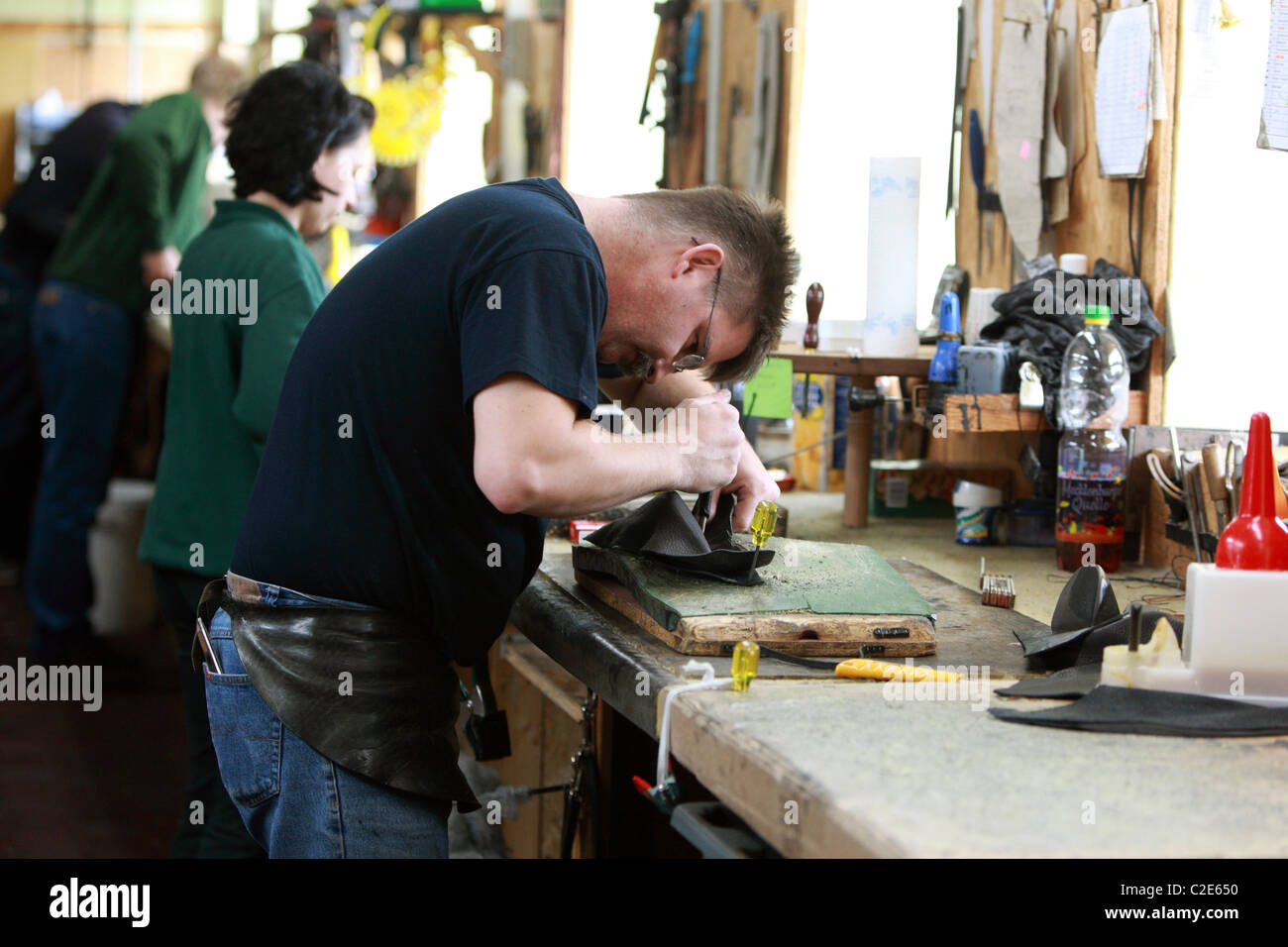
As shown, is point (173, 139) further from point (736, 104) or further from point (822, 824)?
point (822, 824)

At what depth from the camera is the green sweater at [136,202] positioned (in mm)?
4254

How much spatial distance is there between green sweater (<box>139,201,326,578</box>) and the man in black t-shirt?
0.78 meters

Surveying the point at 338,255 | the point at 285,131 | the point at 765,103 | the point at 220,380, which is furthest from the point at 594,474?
the point at 338,255

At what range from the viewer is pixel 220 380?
2.35 meters

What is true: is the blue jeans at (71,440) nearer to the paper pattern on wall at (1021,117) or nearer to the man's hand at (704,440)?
the paper pattern on wall at (1021,117)

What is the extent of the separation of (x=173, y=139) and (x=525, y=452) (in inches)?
137

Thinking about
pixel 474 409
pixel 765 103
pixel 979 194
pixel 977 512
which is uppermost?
pixel 765 103

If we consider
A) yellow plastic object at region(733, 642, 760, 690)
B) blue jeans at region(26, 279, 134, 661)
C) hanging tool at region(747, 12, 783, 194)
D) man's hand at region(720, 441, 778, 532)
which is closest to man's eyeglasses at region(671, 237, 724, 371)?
man's hand at region(720, 441, 778, 532)

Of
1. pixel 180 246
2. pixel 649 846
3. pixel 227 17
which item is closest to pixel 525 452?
pixel 649 846

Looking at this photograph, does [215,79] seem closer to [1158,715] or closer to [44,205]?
[44,205]

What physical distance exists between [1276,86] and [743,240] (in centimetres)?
115

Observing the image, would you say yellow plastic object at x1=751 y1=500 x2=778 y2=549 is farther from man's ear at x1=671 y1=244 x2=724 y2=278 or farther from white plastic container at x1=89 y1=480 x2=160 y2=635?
white plastic container at x1=89 y1=480 x2=160 y2=635

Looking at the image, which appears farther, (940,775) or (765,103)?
(765,103)

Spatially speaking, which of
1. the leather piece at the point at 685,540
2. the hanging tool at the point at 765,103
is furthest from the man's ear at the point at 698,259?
the hanging tool at the point at 765,103
